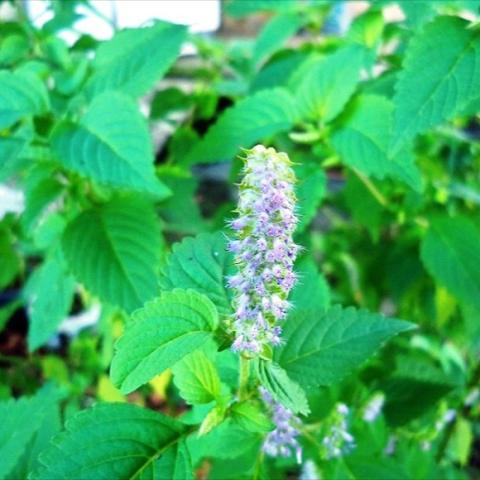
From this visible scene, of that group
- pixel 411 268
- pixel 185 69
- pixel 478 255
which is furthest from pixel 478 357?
pixel 185 69

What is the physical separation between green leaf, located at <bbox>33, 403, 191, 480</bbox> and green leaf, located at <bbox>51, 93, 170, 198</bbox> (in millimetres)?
213

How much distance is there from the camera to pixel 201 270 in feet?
1.70

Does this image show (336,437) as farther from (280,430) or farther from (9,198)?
(9,198)

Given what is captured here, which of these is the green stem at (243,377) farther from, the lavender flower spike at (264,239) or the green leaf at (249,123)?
the green leaf at (249,123)

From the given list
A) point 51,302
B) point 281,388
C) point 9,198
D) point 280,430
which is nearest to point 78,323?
point 9,198

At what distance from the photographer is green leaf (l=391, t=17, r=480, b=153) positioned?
626 mm

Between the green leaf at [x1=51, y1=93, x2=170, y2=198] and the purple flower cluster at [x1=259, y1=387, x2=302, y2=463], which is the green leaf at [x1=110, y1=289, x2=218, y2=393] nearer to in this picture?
the purple flower cluster at [x1=259, y1=387, x2=302, y2=463]

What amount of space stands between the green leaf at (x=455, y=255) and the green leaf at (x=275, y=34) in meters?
0.31

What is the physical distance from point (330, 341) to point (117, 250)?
0.98ft

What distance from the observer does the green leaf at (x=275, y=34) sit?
1.03m

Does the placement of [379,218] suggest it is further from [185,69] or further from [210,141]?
[185,69]

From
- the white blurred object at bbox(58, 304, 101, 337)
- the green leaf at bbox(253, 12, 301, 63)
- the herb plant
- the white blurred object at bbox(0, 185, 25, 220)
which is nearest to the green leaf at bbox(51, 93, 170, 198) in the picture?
the herb plant

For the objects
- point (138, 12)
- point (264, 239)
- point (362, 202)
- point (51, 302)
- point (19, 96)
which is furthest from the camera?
point (138, 12)

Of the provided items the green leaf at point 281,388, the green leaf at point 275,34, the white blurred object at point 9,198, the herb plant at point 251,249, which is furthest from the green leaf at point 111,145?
the white blurred object at point 9,198
